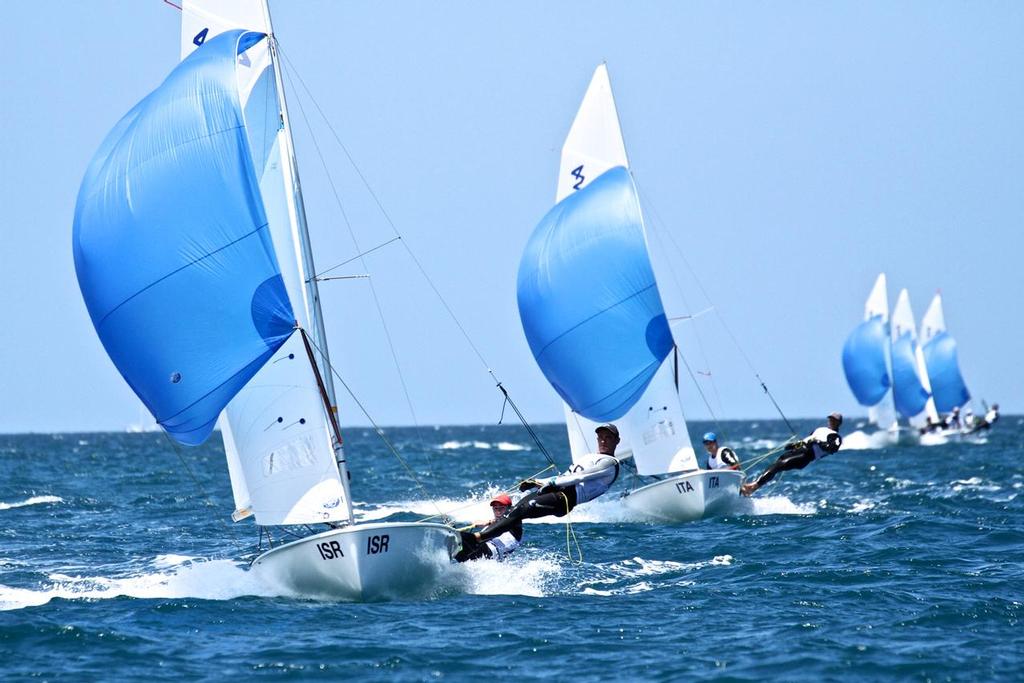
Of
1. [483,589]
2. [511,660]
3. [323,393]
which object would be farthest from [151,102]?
[511,660]

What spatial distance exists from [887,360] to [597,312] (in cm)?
4591

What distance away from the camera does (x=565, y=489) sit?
49.0ft

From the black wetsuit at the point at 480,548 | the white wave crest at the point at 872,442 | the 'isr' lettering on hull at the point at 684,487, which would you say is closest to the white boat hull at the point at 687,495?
the 'isr' lettering on hull at the point at 684,487

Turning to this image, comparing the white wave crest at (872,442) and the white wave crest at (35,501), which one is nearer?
the white wave crest at (35,501)

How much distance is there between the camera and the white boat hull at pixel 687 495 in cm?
2231

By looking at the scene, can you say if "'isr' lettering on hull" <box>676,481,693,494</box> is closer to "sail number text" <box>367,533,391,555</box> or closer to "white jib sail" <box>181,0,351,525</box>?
"white jib sail" <box>181,0,351,525</box>

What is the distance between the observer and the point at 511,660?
1130 centimetres

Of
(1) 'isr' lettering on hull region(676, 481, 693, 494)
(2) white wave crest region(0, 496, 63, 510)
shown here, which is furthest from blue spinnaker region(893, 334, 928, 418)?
(1) 'isr' lettering on hull region(676, 481, 693, 494)

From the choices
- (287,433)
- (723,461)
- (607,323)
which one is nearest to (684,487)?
(723,461)

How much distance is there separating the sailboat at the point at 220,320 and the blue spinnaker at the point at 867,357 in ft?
178

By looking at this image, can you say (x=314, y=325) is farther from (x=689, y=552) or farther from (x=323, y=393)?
(x=689, y=552)

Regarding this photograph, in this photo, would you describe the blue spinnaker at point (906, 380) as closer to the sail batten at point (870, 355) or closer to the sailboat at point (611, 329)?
the sail batten at point (870, 355)

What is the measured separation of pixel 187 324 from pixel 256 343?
72 centimetres

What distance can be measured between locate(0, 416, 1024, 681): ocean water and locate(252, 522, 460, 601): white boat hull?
187mm
